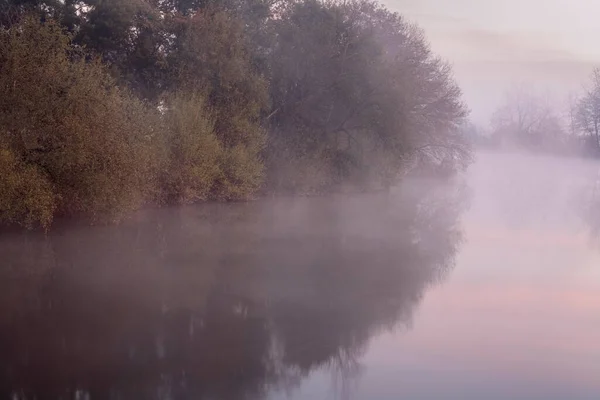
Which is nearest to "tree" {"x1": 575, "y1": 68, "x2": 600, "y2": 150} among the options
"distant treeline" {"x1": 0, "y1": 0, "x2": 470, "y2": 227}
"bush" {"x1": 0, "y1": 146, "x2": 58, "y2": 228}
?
"distant treeline" {"x1": 0, "y1": 0, "x2": 470, "y2": 227}

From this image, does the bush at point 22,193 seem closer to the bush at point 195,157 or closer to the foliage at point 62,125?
the foliage at point 62,125

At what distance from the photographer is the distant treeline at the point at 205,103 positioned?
1582 cm

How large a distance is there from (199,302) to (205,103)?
15.8 metres

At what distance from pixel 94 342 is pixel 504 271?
28.1 ft

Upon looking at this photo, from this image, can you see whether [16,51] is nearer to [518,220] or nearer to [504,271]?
[504,271]

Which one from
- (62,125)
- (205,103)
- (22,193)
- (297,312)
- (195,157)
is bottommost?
(297,312)

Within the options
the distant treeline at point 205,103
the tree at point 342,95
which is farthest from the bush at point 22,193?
the tree at point 342,95

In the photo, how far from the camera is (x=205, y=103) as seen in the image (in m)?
25.3

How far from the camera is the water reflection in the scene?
24.1 ft

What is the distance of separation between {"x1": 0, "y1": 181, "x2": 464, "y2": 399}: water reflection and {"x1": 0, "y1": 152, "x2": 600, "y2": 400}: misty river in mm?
33

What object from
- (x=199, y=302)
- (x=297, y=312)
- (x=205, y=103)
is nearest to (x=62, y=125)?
(x=199, y=302)

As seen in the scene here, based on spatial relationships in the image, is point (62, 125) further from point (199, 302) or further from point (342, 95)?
point (342, 95)

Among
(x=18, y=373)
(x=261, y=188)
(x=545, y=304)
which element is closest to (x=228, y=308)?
(x=18, y=373)

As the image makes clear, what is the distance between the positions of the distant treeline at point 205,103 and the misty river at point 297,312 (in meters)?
1.87
